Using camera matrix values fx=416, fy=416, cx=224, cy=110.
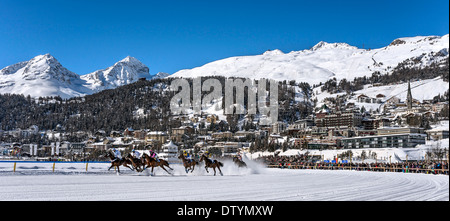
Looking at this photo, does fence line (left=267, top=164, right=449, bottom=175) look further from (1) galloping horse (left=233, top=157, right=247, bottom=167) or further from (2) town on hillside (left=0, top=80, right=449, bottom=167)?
(2) town on hillside (left=0, top=80, right=449, bottom=167)

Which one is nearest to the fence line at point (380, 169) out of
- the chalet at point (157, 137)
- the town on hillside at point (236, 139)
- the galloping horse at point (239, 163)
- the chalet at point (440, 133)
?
the chalet at point (440, 133)

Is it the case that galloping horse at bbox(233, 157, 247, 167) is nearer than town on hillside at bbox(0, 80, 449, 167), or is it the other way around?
galloping horse at bbox(233, 157, 247, 167)

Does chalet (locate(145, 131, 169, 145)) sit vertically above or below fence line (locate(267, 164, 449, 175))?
above

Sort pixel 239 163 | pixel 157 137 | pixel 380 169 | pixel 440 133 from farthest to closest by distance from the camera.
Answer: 1. pixel 157 137
2. pixel 380 169
3. pixel 239 163
4. pixel 440 133

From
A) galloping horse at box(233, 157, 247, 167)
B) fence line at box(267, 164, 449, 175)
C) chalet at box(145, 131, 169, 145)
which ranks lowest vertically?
fence line at box(267, 164, 449, 175)

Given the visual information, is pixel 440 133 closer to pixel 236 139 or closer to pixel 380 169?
pixel 380 169

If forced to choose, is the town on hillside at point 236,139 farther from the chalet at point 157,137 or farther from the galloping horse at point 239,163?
the galloping horse at point 239,163

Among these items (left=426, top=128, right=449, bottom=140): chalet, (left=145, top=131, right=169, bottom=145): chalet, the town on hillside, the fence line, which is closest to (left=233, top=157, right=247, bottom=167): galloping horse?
(left=426, top=128, right=449, bottom=140): chalet

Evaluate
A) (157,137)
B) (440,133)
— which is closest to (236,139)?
(157,137)

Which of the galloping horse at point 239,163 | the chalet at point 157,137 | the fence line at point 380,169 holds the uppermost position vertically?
the chalet at point 157,137

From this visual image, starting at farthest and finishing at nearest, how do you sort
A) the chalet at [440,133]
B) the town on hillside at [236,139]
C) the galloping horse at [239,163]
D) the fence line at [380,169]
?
the town on hillside at [236,139], the fence line at [380,169], the galloping horse at [239,163], the chalet at [440,133]

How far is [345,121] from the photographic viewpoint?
15075cm
